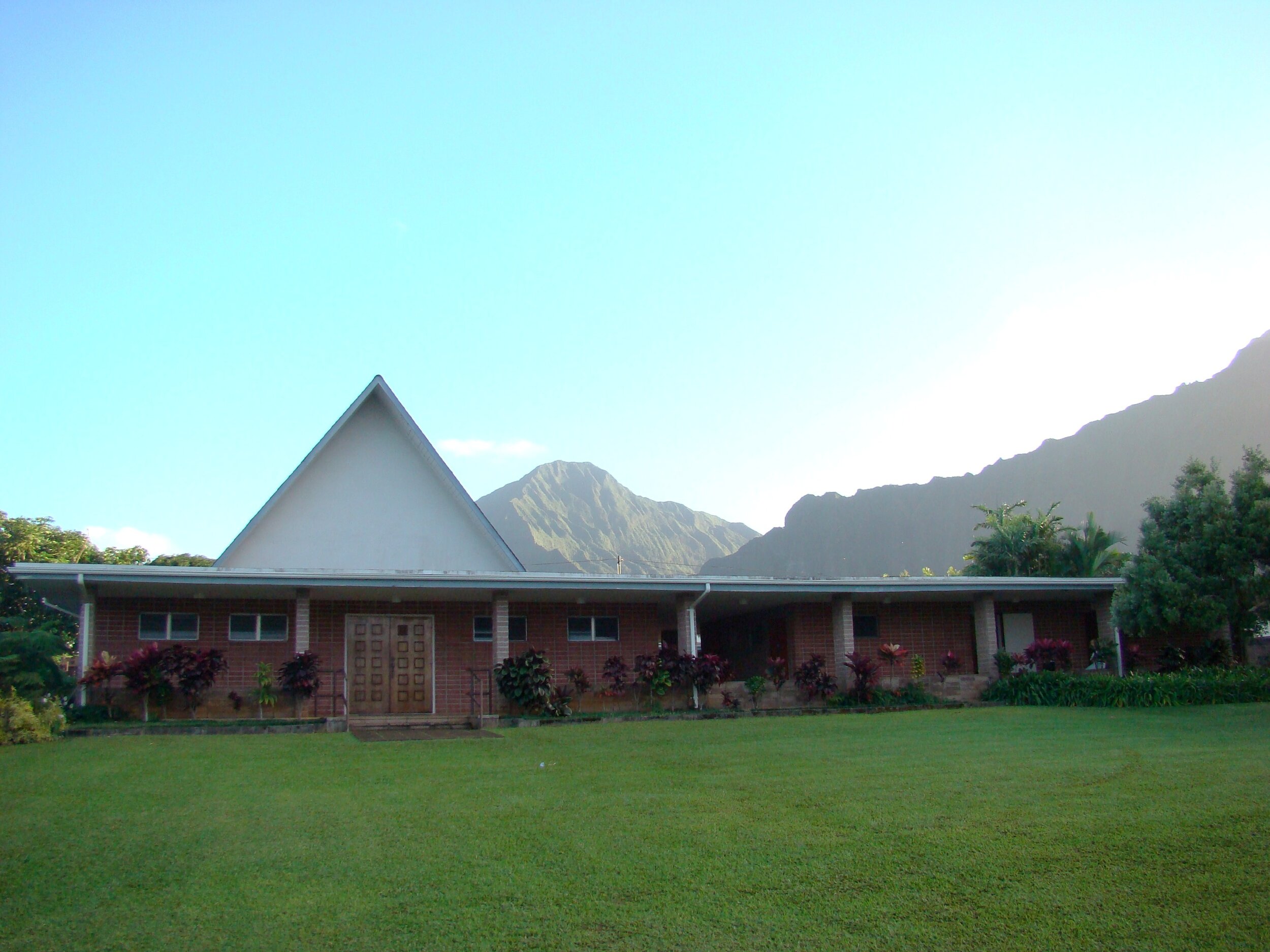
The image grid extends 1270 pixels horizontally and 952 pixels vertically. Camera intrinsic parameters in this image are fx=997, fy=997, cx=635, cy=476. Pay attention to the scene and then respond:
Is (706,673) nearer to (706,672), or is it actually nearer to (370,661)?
(706,672)

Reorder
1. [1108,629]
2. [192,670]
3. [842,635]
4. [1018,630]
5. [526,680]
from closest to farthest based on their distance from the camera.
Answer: [192,670] → [526,680] → [842,635] → [1108,629] → [1018,630]

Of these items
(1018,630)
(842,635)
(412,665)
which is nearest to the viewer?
(412,665)

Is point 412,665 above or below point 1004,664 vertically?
above

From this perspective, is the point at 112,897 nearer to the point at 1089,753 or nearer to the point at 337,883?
the point at 337,883

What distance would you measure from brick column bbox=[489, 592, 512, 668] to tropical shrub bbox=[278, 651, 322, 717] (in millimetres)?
3124

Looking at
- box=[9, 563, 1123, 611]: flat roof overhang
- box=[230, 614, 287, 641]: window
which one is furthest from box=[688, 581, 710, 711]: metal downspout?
box=[230, 614, 287, 641]: window

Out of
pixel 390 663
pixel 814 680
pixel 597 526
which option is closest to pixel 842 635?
pixel 814 680

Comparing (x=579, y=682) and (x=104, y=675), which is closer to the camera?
(x=104, y=675)

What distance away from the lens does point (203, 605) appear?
59.6 ft

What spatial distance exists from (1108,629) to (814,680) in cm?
712

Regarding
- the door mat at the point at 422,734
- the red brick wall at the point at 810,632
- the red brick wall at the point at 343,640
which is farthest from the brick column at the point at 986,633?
the door mat at the point at 422,734

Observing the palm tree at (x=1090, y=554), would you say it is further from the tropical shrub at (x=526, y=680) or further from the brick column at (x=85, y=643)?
the brick column at (x=85, y=643)

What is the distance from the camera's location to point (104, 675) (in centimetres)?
1600

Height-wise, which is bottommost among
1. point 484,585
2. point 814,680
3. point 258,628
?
point 814,680
